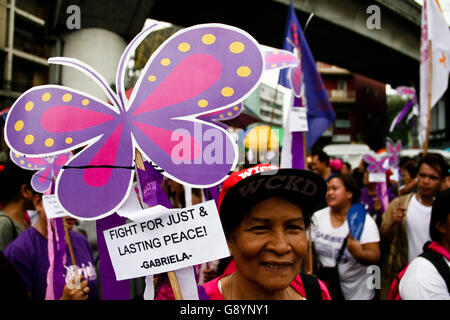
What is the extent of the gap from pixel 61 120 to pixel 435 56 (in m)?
3.25

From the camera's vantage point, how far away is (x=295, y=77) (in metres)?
2.92

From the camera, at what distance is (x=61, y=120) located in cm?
123

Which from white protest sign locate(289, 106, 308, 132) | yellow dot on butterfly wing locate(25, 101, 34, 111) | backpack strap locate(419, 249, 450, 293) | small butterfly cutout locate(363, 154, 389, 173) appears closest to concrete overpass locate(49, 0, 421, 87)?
white protest sign locate(289, 106, 308, 132)

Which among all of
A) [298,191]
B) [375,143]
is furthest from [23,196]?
[375,143]

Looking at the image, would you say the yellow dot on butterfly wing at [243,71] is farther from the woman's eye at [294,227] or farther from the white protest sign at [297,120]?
the white protest sign at [297,120]

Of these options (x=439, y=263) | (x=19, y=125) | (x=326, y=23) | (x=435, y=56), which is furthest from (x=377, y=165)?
(x=326, y=23)

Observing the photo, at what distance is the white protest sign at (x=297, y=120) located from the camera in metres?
2.62

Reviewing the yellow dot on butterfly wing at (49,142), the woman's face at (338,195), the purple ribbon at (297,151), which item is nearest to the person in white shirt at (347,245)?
the woman's face at (338,195)

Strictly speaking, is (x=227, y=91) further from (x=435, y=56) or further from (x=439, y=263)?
(x=435, y=56)

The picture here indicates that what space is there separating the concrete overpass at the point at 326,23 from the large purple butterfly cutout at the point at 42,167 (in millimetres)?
3565

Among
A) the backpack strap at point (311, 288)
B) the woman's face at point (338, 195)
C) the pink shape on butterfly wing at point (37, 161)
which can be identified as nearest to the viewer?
the backpack strap at point (311, 288)

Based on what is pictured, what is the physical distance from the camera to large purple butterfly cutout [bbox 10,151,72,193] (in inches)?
68.3

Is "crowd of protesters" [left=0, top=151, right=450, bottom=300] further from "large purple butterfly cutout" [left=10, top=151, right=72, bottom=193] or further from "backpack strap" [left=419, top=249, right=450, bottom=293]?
"large purple butterfly cutout" [left=10, top=151, right=72, bottom=193]

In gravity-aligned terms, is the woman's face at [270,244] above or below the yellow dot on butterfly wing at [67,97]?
below
